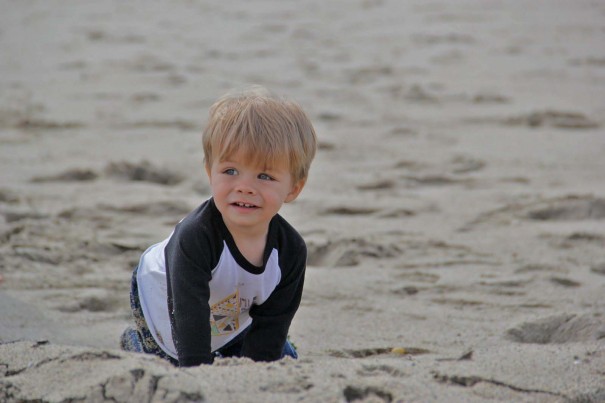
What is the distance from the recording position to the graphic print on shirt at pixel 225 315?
247 cm

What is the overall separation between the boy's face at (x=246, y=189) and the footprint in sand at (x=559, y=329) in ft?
3.23

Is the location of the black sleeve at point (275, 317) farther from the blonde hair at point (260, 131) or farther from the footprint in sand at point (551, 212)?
the footprint in sand at point (551, 212)

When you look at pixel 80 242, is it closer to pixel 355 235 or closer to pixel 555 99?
pixel 355 235

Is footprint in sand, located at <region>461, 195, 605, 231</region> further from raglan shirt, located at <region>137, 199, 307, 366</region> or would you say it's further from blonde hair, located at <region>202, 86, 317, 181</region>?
blonde hair, located at <region>202, 86, 317, 181</region>

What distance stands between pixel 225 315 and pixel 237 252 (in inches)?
8.4

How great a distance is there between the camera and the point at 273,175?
2.33 meters

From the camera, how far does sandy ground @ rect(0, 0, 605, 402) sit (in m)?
2.05

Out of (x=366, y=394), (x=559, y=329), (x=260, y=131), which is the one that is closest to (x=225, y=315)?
(x=260, y=131)

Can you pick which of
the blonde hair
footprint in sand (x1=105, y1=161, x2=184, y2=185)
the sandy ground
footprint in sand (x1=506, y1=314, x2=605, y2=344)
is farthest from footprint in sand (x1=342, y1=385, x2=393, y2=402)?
footprint in sand (x1=105, y1=161, x2=184, y2=185)

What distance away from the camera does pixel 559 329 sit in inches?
112

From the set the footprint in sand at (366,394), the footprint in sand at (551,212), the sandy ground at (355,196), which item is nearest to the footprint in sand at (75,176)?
the sandy ground at (355,196)

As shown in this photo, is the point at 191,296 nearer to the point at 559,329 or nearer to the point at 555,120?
the point at 559,329

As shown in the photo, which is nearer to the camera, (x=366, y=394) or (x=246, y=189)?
(x=366, y=394)

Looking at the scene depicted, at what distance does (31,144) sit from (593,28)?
5083 millimetres
